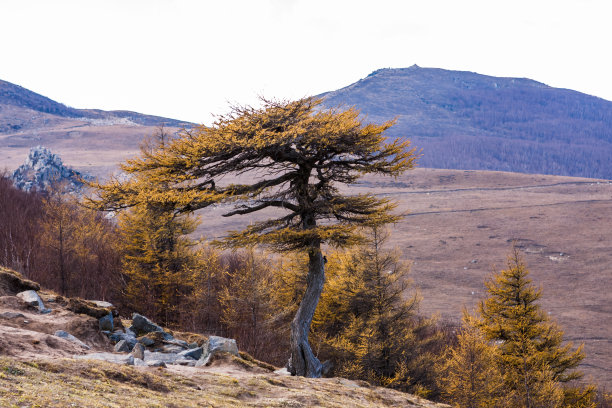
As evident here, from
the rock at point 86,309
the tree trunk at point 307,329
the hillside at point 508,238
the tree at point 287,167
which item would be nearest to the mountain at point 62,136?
→ the hillside at point 508,238

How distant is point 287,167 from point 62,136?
14759cm

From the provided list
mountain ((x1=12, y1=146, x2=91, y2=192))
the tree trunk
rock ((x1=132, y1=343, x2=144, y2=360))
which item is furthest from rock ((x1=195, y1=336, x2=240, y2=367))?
mountain ((x1=12, y1=146, x2=91, y2=192))

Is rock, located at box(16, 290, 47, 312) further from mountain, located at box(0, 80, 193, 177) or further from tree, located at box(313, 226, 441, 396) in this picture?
mountain, located at box(0, 80, 193, 177)

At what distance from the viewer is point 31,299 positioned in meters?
12.2

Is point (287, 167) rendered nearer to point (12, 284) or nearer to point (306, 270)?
point (12, 284)

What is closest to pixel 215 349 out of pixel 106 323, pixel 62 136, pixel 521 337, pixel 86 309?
pixel 106 323

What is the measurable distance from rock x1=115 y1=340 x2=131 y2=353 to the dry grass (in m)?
3.44

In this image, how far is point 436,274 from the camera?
191 feet

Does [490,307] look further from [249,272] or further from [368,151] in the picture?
[249,272]

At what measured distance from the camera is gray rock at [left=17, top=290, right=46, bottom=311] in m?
12.0

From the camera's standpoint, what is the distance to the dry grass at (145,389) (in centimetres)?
511

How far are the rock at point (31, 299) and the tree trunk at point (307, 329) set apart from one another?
7613mm

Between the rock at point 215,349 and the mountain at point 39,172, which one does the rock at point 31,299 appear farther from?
the mountain at point 39,172

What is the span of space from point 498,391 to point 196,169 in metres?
16.9
